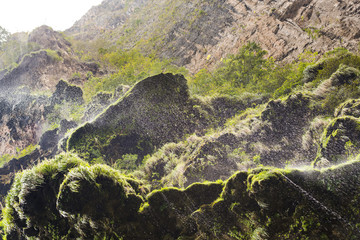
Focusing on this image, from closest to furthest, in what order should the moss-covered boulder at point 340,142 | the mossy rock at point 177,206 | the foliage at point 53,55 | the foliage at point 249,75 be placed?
1. the moss-covered boulder at point 340,142
2. the mossy rock at point 177,206
3. the foliage at point 249,75
4. the foliage at point 53,55

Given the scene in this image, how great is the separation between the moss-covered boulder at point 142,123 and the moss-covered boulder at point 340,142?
16.8 ft

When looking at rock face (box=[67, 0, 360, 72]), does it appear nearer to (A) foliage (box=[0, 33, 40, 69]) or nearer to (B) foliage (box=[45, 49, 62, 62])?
(B) foliage (box=[45, 49, 62, 62])

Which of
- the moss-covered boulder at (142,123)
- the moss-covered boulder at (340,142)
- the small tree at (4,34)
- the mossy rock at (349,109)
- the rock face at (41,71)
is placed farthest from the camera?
the small tree at (4,34)

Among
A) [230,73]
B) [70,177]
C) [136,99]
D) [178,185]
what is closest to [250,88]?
[230,73]

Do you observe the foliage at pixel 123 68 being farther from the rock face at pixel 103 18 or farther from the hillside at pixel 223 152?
the rock face at pixel 103 18

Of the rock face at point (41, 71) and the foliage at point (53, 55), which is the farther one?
the foliage at point (53, 55)

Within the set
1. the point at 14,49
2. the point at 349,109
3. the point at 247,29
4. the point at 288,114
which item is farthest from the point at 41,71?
the point at 349,109

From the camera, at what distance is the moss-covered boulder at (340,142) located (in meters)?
4.82

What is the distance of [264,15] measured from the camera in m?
20.2

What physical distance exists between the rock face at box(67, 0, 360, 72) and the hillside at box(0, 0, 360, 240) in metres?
0.13

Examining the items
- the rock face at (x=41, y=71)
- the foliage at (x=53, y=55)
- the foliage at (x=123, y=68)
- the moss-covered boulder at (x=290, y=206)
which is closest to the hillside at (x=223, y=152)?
the moss-covered boulder at (x=290, y=206)

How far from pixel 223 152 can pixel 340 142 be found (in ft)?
11.3

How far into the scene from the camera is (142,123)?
994cm

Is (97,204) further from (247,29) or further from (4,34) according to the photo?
(4,34)
